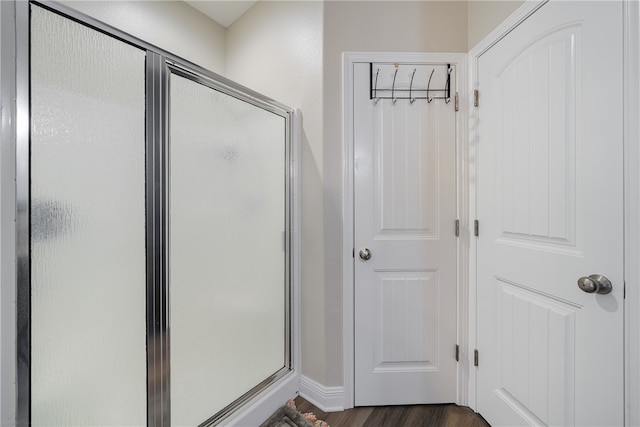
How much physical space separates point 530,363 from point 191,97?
1.86 metres

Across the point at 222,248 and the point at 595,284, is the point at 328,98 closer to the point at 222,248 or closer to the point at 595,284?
the point at 222,248

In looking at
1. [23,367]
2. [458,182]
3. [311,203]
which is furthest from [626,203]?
[23,367]

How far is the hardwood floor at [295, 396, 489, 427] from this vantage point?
1542mm

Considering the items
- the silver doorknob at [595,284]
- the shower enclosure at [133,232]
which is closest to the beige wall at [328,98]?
the shower enclosure at [133,232]

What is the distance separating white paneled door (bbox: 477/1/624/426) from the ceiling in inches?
68.7

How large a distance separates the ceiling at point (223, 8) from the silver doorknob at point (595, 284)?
2.51m

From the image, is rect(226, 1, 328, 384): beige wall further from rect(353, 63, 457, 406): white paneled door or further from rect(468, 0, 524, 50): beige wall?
rect(468, 0, 524, 50): beige wall

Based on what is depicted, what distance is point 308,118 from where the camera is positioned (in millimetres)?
1748

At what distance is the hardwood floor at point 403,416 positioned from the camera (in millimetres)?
1542

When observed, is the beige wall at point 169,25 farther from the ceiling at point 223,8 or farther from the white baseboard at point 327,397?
the white baseboard at point 327,397

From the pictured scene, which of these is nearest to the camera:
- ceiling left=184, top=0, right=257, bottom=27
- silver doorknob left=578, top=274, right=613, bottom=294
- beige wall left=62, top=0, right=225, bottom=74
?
silver doorknob left=578, top=274, right=613, bottom=294

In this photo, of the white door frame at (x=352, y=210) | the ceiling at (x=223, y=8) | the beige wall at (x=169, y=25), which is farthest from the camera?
the ceiling at (x=223, y=8)

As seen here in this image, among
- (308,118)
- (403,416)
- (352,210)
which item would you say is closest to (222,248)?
(352,210)

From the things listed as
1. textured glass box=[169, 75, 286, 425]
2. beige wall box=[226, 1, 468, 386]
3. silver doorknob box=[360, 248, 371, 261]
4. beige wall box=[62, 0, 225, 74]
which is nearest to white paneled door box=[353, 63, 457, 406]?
silver doorknob box=[360, 248, 371, 261]
